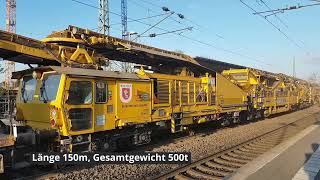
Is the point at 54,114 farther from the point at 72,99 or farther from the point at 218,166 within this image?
the point at 218,166

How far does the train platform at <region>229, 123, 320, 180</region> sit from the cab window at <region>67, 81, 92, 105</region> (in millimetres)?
4711

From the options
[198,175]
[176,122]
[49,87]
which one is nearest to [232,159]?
[198,175]

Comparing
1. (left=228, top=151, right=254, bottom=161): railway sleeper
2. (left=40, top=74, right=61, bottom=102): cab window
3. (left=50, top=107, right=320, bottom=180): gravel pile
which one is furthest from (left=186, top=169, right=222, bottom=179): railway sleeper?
(left=40, top=74, right=61, bottom=102): cab window

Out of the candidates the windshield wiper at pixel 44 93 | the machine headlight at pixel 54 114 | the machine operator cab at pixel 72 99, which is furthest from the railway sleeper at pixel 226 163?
the windshield wiper at pixel 44 93

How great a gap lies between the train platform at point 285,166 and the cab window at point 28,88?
6.52 m

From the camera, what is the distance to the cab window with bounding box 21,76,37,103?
1122 cm

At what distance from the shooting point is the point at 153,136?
53.6 feet

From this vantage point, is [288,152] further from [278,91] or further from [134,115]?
[278,91]

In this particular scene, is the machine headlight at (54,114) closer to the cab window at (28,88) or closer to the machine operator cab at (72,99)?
the machine operator cab at (72,99)

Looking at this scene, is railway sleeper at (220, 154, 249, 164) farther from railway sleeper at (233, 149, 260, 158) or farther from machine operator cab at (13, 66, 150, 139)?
machine operator cab at (13, 66, 150, 139)

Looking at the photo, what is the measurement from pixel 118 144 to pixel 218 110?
7.61 meters

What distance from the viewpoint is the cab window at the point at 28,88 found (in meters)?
11.2

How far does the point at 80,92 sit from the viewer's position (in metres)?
10.5

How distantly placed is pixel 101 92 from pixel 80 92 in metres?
0.80
